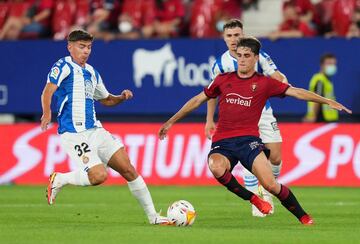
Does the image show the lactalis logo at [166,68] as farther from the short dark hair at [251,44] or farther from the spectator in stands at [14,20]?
the short dark hair at [251,44]

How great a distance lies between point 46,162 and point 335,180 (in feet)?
17.1

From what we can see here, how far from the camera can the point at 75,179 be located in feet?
38.1

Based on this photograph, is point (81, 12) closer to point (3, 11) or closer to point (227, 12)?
point (3, 11)

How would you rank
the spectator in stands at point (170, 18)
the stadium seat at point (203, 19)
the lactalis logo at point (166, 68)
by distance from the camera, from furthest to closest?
the spectator in stands at point (170, 18), the stadium seat at point (203, 19), the lactalis logo at point (166, 68)

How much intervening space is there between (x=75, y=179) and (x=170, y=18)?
34.4ft

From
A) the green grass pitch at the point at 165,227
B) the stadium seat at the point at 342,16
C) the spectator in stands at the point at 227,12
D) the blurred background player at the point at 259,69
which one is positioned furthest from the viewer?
the spectator in stands at the point at 227,12

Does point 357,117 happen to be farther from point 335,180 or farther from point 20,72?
point 20,72

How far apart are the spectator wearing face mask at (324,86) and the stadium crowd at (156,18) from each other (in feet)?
3.36

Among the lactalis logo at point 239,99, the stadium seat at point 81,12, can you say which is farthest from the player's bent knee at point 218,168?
the stadium seat at point 81,12

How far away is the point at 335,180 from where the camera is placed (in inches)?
727

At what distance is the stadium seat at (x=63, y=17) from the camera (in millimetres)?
22016

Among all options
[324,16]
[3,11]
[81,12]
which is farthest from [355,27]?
[3,11]

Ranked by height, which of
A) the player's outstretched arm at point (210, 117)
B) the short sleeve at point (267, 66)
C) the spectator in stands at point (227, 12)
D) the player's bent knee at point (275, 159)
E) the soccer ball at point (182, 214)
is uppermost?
the spectator in stands at point (227, 12)

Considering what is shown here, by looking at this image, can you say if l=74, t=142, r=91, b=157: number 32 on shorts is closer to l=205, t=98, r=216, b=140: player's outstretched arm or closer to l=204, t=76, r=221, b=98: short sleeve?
l=204, t=76, r=221, b=98: short sleeve
